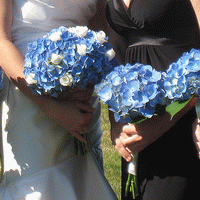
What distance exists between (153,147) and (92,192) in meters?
0.65

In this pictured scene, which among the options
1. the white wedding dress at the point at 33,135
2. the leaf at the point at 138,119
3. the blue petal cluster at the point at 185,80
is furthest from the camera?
the white wedding dress at the point at 33,135

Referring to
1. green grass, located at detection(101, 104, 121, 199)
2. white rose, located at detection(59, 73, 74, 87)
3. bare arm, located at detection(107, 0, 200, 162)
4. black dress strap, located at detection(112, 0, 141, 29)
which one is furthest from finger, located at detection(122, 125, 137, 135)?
green grass, located at detection(101, 104, 121, 199)

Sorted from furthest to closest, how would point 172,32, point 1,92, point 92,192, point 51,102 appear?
1. point 92,192
2. point 1,92
3. point 172,32
4. point 51,102

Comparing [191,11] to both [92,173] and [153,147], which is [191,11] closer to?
[153,147]

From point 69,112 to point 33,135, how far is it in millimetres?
415

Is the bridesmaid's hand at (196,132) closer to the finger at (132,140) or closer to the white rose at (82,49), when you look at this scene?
the finger at (132,140)

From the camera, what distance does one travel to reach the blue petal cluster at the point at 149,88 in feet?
6.19

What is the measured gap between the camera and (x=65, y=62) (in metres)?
2.03

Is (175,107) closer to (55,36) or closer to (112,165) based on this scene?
(55,36)

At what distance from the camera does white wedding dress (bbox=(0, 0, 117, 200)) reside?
2500 mm

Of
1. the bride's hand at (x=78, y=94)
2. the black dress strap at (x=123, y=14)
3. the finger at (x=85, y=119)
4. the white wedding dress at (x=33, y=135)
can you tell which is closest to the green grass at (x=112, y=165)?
the white wedding dress at (x=33, y=135)

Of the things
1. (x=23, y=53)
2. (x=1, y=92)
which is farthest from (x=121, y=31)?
(x=1, y=92)

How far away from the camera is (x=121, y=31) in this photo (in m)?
2.66

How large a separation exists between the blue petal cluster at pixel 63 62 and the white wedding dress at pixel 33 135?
40 centimetres
